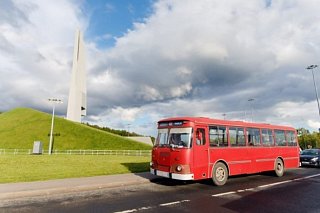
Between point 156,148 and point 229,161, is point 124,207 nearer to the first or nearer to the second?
point 156,148

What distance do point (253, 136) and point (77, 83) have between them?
59.4 m

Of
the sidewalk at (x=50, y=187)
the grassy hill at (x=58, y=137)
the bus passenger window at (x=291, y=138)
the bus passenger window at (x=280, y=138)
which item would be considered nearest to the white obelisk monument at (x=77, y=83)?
the grassy hill at (x=58, y=137)

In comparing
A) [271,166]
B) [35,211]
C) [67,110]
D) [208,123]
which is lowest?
[35,211]

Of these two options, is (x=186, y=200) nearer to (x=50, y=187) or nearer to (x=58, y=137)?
(x=50, y=187)

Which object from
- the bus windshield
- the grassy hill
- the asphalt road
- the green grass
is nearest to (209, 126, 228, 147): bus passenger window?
the bus windshield

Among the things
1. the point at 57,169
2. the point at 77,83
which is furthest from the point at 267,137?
the point at 77,83

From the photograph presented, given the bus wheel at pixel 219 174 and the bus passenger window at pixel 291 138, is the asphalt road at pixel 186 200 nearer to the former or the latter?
the bus wheel at pixel 219 174

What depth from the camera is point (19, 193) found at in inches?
362

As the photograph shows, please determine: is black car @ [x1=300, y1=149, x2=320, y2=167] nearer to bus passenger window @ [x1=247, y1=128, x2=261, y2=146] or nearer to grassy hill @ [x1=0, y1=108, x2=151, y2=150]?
bus passenger window @ [x1=247, y1=128, x2=261, y2=146]

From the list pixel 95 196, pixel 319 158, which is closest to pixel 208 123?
pixel 95 196

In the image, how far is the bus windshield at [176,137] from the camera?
1083 centimetres

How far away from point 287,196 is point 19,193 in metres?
9.33

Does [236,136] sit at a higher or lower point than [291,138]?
lower

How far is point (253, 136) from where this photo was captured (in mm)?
13664
